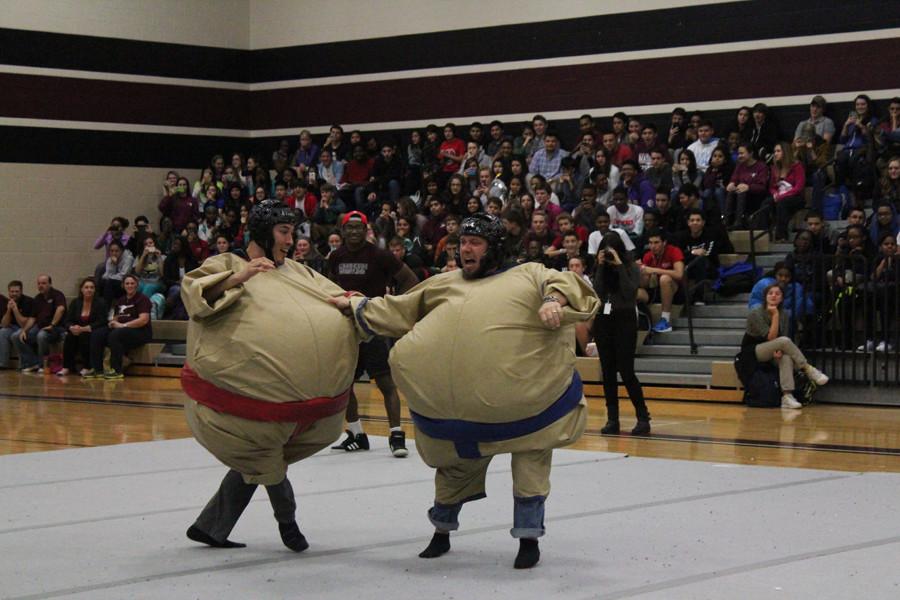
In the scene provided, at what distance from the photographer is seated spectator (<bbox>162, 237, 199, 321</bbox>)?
18.1 metres

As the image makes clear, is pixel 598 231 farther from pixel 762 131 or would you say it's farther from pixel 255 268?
pixel 255 268

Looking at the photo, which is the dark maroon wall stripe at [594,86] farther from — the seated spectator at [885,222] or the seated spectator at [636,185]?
the seated spectator at [885,222]

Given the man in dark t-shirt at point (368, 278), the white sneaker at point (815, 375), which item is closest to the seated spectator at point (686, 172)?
the white sneaker at point (815, 375)

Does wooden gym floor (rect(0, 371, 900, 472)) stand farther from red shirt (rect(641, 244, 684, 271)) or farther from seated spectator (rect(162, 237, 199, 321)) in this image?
seated spectator (rect(162, 237, 199, 321))

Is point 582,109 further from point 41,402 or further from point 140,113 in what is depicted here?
point 41,402

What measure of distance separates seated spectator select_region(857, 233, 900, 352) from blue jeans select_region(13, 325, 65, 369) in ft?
32.4

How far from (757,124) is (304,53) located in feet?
26.9

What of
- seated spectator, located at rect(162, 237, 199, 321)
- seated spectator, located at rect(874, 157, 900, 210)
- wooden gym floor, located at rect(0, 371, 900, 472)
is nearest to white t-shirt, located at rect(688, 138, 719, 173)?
seated spectator, located at rect(874, 157, 900, 210)

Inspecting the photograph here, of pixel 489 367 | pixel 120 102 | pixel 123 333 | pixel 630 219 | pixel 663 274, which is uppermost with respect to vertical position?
pixel 120 102

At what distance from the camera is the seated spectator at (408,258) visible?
48.3 ft

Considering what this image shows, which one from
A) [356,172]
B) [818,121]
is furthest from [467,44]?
[818,121]

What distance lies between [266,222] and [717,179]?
1019 cm

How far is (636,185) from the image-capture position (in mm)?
15852

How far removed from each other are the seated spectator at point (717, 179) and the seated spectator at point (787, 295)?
7.31 ft
